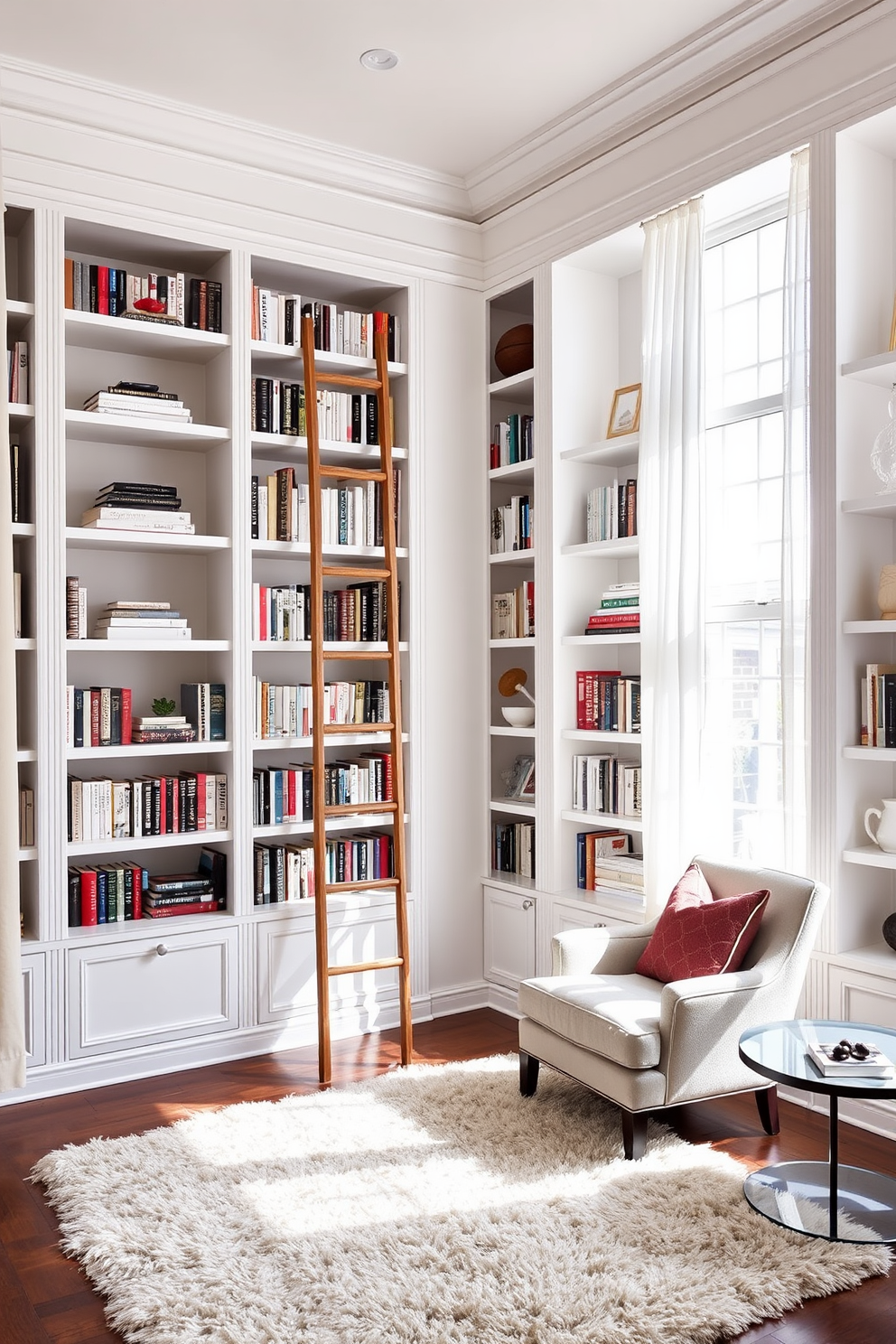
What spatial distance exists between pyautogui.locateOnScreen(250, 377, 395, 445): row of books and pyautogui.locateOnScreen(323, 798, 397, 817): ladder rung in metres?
1.44

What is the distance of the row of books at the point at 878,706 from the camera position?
3.20m

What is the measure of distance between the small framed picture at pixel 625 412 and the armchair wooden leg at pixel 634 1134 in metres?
2.48

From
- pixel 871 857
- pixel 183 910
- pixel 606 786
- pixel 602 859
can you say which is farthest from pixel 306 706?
pixel 871 857

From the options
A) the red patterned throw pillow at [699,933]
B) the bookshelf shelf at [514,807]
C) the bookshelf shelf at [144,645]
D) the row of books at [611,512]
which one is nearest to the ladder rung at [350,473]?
the bookshelf shelf at [144,645]

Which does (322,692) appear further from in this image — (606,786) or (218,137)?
(218,137)

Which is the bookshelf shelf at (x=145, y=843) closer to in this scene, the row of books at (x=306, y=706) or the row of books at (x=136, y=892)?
the row of books at (x=136, y=892)

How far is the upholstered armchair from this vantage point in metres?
2.95

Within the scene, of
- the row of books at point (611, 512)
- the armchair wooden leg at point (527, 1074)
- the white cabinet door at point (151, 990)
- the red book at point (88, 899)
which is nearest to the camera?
the armchair wooden leg at point (527, 1074)

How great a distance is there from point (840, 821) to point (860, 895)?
0.84ft

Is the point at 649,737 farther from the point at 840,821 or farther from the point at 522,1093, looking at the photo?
the point at 522,1093

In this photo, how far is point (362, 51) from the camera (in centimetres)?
351

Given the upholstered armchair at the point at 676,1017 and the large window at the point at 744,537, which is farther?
the large window at the point at 744,537

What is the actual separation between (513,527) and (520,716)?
0.81m

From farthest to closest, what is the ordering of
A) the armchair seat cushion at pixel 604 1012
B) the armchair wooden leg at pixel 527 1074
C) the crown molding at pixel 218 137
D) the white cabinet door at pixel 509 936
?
the white cabinet door at pixel 509 936 < the crown molding at pixel 218 137 < the armchair wooden leg at pixel 527 1074 < the armchair seat cushion at pixel 604 1012
